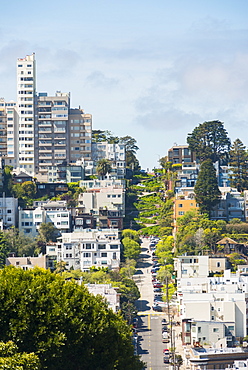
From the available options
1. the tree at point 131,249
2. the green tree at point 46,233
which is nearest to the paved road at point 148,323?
the tree at point 131,249

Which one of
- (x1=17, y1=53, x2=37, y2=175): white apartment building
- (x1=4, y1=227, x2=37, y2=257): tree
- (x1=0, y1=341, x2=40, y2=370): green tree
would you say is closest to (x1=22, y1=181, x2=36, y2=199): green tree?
(x1=17, y1=53, x2=37, y2=175): white apartment building

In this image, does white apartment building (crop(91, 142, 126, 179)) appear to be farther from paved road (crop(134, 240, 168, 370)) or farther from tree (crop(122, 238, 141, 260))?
tree (crop(122, 238, 141, 260))

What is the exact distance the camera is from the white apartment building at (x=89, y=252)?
10300 cm

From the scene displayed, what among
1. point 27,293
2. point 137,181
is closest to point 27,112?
point 137,181

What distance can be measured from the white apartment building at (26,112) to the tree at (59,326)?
3394 inches

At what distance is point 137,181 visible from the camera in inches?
5276

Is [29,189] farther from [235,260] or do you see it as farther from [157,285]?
[235,260]

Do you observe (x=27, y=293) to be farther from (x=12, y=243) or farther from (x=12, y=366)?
A: (x=12, y=243)

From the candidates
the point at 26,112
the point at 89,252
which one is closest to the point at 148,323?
the point at 89,252

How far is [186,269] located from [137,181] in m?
38.4

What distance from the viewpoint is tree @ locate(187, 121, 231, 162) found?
431 feet

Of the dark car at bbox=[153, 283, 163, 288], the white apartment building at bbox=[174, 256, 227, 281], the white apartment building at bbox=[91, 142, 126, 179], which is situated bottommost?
the dark car at bbox=[153, 283, 163, 288]

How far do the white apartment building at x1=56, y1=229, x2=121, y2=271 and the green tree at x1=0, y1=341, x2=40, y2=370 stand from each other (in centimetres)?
6128

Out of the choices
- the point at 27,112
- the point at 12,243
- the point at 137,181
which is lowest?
the point at 12,243
